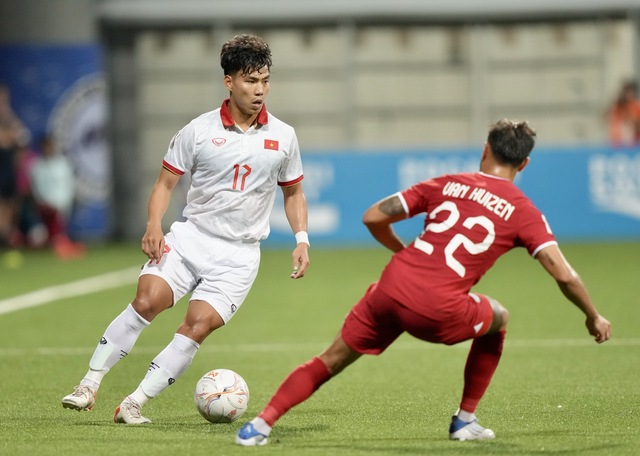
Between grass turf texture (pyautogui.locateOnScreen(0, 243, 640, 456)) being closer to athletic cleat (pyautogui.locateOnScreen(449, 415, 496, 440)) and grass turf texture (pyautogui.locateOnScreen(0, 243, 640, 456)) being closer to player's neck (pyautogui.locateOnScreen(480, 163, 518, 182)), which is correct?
athletic cleat (pyautogui.locateOnScreen(449, 415, 496, 440))

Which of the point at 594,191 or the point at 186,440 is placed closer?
the point at 186,440

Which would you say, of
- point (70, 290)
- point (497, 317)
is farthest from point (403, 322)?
point (70, 290)

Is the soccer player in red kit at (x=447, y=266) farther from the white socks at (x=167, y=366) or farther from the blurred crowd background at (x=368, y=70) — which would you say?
the blurred crowd background at (x=368, y=70)

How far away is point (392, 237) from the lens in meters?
6.27

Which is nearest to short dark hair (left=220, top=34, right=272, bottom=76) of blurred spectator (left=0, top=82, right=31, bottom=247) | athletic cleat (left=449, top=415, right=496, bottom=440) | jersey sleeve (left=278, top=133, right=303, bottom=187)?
jersey sleeve (left=278, top=133, right=303, bottom=187)

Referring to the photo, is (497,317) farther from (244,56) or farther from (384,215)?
(244,56)

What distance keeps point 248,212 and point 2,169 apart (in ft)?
48.1

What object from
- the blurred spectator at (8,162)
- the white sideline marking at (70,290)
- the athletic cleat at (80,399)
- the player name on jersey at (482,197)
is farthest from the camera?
the blurred spectator at (8,162)

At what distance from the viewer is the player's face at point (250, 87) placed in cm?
697

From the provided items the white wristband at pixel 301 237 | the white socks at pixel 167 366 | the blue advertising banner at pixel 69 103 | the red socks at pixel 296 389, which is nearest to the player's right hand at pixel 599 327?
the red socks at pixel 296 389

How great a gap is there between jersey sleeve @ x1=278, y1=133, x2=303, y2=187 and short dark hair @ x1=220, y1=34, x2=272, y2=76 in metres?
0.52

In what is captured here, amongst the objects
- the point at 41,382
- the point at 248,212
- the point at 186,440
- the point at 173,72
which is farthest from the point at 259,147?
the point at 173,72

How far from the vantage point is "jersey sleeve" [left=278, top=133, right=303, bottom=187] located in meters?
7.25

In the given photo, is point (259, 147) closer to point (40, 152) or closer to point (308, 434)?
point (308, 434)
